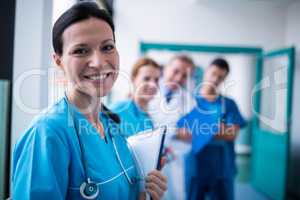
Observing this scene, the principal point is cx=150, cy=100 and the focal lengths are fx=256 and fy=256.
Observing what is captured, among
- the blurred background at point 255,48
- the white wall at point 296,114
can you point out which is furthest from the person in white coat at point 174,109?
the white wall at point 296,114

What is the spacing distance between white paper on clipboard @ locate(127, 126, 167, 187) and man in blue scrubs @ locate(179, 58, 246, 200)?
84cm

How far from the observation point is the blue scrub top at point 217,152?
166 centimetres

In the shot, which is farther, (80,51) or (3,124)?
(3,124)

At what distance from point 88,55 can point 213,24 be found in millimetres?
2413

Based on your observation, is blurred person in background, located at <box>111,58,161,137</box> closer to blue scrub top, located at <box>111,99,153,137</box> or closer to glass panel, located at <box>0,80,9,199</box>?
blue scrub top, located at <box>111,99,153,137</box>

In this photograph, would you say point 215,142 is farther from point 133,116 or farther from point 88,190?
point 88,190

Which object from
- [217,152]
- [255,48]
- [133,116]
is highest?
[255,48]

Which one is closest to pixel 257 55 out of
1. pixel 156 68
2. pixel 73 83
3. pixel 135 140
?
pixel 156 68

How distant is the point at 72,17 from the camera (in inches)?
22.5

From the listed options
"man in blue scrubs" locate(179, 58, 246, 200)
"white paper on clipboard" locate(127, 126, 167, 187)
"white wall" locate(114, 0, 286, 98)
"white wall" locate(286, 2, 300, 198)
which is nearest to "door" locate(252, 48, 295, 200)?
"white wall" locate(286, 2, 300, 198)

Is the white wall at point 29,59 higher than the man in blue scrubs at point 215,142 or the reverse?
higher

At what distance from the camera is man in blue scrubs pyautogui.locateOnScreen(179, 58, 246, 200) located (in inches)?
63.9

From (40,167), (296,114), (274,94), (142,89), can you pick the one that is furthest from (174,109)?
(296,114)

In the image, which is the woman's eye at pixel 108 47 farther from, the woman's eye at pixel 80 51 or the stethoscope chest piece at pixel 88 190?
the stethoscope chest piece at pixel 88 190
